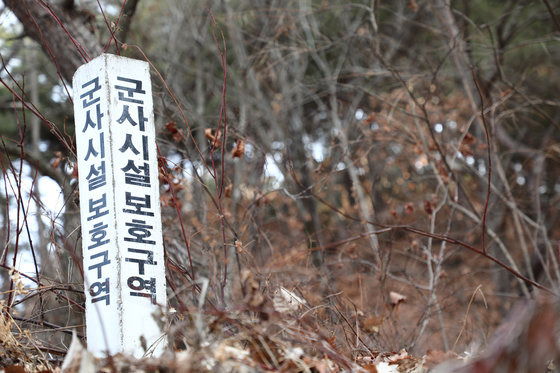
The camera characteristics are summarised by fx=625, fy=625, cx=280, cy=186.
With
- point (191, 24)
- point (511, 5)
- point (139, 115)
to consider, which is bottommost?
point (139, 115)

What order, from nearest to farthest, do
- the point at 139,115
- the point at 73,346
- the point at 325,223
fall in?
the point at 73,346
the point at 139,115
the point at 325,223

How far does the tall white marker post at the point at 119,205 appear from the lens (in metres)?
2.60

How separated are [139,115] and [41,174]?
3.17 m

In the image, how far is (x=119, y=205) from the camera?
8.85 ft

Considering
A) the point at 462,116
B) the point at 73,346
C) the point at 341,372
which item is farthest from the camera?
the point at 462,116

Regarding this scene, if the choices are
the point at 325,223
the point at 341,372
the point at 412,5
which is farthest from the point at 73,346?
the point at 325,223

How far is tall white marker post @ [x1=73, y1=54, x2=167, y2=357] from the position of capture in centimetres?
260

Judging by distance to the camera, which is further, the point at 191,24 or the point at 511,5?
the point at 191,24

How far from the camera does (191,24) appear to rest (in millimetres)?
10492

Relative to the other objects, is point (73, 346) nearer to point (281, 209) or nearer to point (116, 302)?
point (116, 302)

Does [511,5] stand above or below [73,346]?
above

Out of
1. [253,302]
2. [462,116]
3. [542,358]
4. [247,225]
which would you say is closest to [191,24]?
[462,116]

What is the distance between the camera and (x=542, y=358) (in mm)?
1569

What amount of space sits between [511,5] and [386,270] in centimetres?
512
